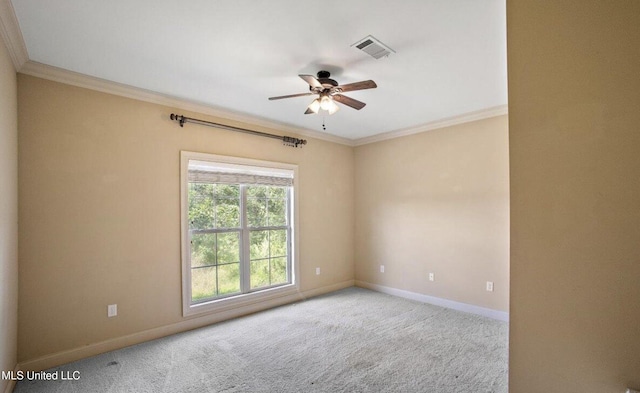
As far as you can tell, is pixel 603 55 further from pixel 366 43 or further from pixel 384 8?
pixel 366 43

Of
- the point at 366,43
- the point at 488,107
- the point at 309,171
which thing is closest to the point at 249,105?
the point at 309,171

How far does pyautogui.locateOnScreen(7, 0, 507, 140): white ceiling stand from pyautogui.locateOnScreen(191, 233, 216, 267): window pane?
1683 millimetres

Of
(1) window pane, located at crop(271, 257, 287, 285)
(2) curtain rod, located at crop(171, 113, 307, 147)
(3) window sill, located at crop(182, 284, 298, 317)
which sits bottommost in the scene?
(3) window sill, located at crop(182, 284, 298, 317)

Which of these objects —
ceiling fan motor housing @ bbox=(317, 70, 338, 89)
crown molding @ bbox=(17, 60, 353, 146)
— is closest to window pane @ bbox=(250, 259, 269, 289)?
crown molding @ bbox=(17, 60, 353, 146)

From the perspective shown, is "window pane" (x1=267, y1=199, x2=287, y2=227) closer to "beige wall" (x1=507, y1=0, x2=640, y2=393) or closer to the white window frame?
the white window frame

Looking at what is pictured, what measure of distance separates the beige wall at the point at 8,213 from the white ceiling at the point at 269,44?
0.37m

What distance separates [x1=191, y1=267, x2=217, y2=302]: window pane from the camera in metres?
3.74

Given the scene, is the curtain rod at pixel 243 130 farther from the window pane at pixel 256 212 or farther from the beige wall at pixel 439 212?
the beige wall at pixel 439 212

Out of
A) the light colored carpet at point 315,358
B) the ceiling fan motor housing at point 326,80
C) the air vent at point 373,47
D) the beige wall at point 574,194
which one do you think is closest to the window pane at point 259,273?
the light colored carpet at point 315,358

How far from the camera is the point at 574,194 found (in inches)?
50.5

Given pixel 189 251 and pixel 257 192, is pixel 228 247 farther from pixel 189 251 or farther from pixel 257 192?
pixel 257 192

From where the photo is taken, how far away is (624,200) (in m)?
1.18

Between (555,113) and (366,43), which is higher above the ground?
(366,43)

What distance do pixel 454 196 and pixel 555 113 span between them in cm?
313
